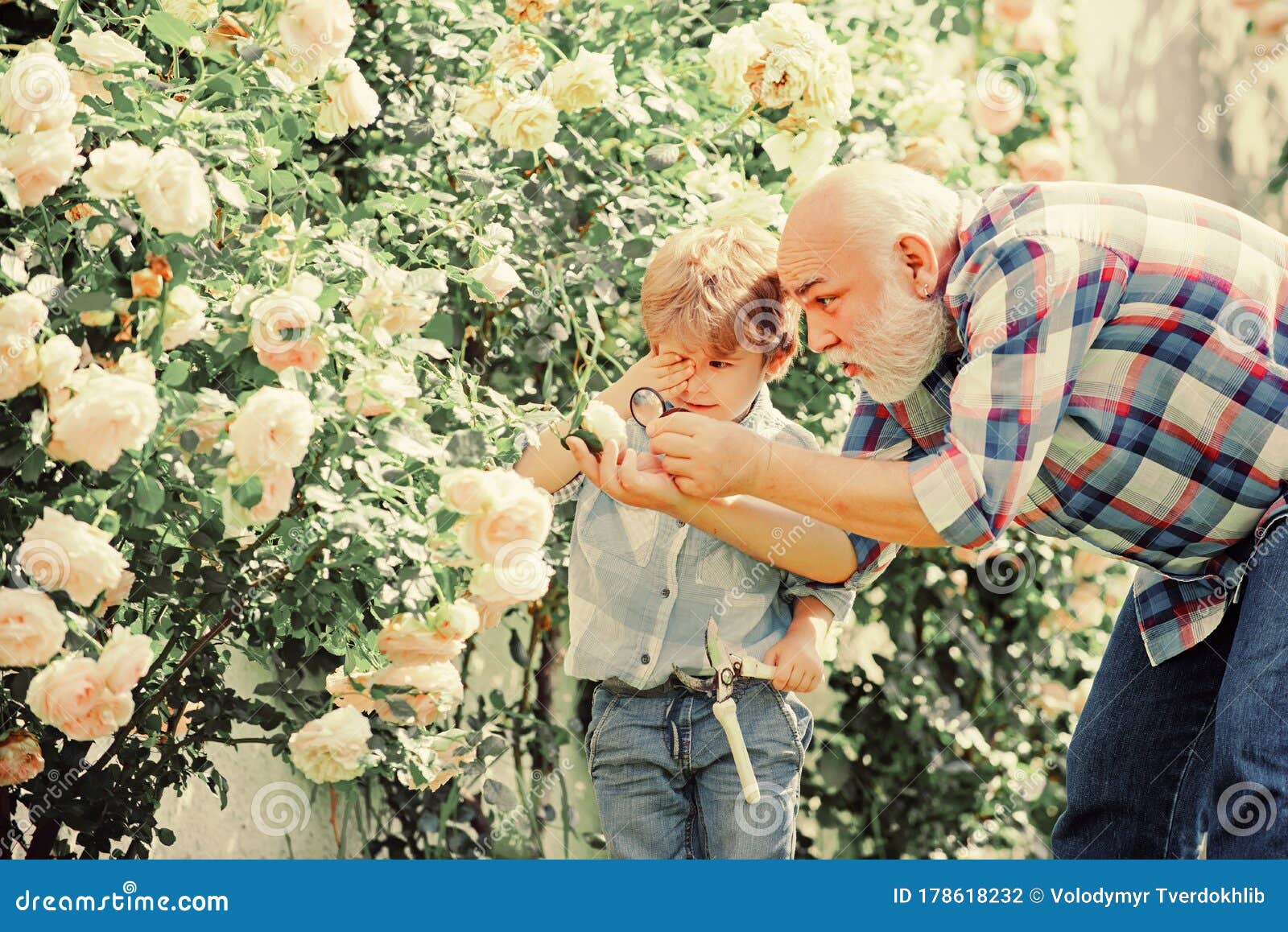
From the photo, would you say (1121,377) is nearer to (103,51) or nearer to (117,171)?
(117,171)

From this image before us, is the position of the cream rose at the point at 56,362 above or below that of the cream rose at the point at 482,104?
below

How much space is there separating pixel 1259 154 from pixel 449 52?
316 centimetres

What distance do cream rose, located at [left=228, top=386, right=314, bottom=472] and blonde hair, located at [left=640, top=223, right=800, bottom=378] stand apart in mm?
647

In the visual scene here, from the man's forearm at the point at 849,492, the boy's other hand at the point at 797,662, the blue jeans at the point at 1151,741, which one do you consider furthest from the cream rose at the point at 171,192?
the blue jeans at the point at 1151,741

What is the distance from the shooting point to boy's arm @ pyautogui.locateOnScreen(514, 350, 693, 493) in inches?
81.7

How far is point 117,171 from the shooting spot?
5.35 feet

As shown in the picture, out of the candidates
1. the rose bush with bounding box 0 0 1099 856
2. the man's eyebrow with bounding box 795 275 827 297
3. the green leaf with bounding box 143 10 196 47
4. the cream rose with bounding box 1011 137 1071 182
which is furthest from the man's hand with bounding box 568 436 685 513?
the cream rose with bounding box 1011 137 1071 182

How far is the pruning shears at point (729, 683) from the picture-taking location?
1.99m

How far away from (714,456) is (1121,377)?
1.81 feet

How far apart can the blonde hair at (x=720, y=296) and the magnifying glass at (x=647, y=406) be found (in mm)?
82

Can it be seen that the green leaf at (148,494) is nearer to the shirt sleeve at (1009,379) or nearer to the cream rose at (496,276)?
the cream rose at (496,276)

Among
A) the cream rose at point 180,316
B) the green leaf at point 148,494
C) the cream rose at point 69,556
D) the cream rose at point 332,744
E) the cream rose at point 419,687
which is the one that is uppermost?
the cream rose at point 180,316

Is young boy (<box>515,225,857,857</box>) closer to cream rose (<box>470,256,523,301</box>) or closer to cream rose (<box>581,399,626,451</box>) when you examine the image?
cream rose (<box>581,399,626,451</box>)

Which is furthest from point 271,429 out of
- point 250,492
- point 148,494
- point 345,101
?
point 345,101
